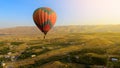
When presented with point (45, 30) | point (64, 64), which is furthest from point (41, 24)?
point (64, 64)

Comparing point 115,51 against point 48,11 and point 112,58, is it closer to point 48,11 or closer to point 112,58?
point 112,58

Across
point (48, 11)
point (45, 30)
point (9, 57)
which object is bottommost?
point (9, 57)

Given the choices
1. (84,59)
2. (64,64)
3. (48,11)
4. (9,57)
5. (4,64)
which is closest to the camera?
(48,11)

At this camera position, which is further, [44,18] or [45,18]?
[44,18]

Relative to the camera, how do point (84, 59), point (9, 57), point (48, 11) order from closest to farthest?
point (48, 11) → point (84, 59) → point (9, 57)

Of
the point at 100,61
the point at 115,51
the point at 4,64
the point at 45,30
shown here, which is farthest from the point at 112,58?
the point at 4,64

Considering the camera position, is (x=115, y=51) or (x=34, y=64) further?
(x=115, y=51)

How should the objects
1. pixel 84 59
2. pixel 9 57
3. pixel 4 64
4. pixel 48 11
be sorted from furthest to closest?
pixel 9 57
pixel 4 64
pixel 84 59
pixel 48 11

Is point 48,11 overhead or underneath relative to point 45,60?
overhead

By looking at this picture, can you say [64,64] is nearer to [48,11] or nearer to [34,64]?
[34,64]
